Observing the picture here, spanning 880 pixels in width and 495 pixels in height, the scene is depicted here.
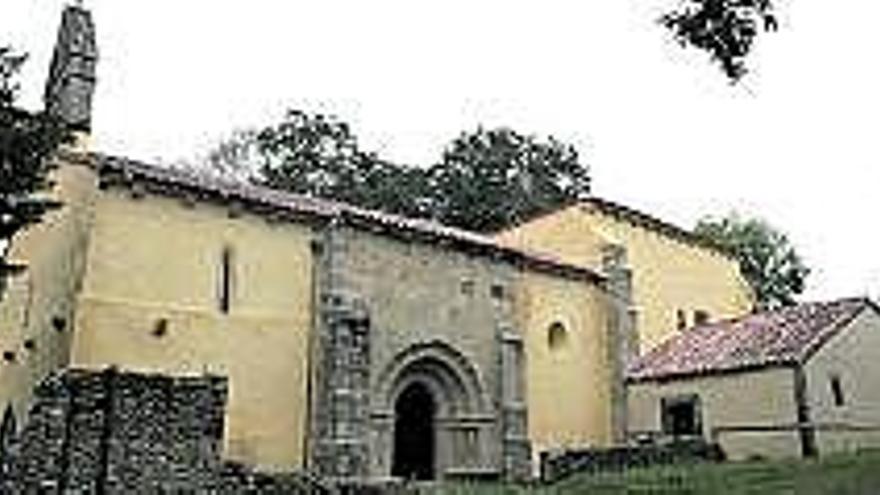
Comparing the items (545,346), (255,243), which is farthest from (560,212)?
(255,243)

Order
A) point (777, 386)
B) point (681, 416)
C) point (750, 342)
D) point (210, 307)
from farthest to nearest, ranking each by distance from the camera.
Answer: point (681, 416) < point (750, 342) < point (777, 386) < point (210, 307)

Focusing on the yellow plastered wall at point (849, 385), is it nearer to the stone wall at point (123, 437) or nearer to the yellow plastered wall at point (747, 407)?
the yellow plastered wall at point (747, 407)

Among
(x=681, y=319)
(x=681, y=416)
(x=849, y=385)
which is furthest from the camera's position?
(x=681, y=319)

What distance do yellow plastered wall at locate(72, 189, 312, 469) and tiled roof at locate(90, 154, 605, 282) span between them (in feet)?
1.45

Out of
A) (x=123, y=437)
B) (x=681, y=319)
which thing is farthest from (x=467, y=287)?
(x=123, y=437)

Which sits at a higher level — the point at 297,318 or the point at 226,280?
the point at 226,280

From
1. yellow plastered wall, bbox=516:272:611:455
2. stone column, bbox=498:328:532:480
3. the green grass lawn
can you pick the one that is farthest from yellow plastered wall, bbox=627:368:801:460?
the green grass lawn

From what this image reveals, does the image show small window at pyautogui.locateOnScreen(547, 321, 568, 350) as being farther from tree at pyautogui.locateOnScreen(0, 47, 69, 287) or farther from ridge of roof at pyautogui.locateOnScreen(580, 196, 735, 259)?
tree at pyautogui.locateOnScreen(0, 47, 69, 287)

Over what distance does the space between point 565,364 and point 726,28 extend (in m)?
19.1

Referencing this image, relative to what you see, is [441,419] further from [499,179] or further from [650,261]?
[499,179]

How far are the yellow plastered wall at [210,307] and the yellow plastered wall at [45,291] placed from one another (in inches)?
28.5

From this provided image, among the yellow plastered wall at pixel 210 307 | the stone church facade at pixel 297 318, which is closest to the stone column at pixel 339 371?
the stone church facade at pixel 297 318

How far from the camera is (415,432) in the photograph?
2856 cm

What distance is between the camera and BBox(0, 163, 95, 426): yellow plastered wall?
23500 millimetres
